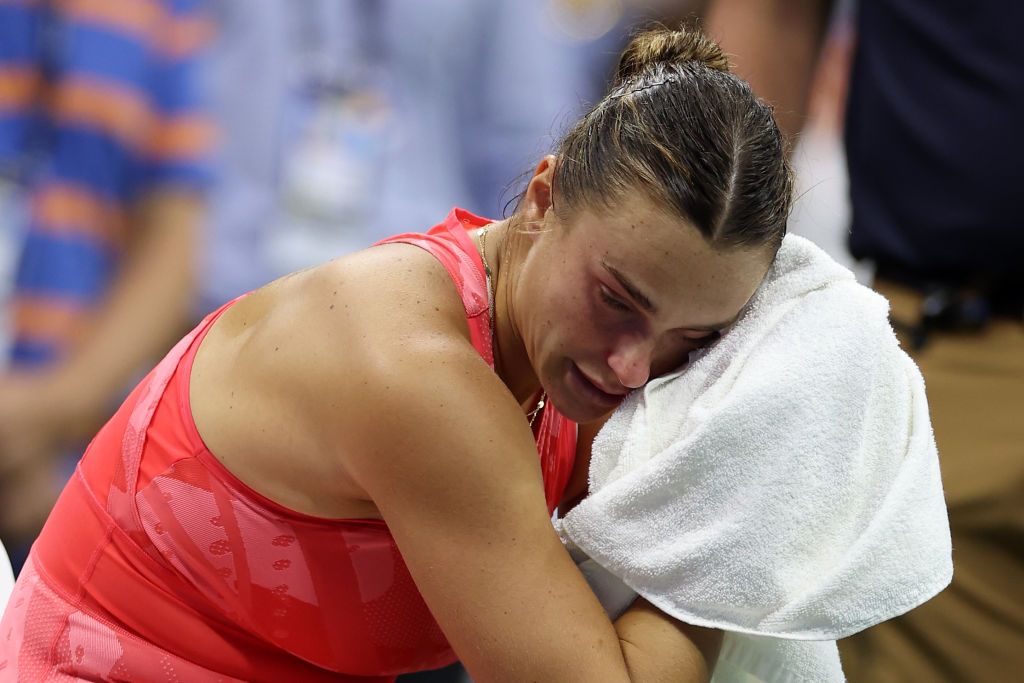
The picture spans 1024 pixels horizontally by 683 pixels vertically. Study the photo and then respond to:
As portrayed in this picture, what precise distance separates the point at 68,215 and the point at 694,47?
3.41 feet

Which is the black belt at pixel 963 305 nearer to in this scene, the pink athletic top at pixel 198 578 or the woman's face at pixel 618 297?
the woman's face at pixel 618 297

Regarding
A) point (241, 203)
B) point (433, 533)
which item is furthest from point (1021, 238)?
point (241, 203)

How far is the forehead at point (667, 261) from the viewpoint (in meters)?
1.06

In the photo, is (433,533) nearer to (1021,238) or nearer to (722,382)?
(722,382)

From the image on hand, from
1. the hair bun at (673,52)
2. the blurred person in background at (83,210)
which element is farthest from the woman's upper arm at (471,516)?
the blurred person in background at (83,210)

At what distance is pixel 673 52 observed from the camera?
118cm

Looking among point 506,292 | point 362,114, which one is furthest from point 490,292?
point 362,114

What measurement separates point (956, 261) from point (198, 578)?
1.00 m

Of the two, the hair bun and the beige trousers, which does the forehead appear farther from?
the beige trousers

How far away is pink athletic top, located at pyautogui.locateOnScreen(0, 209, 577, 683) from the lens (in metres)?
1.12

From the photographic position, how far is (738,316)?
3.75ft

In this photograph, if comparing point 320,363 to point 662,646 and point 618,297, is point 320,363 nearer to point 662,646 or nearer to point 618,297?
point 618,297

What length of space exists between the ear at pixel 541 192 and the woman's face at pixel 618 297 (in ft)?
0.03

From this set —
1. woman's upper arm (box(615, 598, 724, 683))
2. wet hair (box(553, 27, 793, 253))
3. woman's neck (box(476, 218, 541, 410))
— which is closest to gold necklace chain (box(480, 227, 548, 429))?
woman's neck (box(476, 218, 541, 410))
